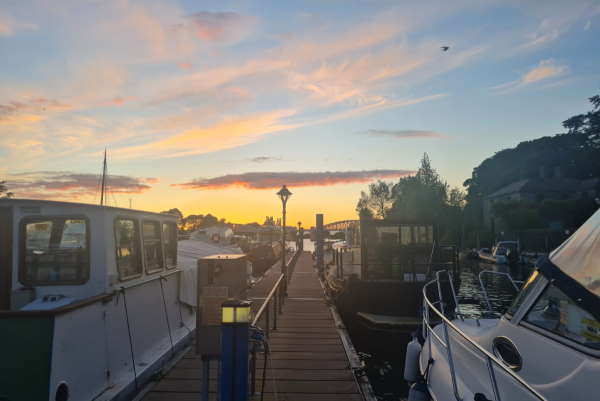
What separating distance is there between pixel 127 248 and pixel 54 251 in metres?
1.23

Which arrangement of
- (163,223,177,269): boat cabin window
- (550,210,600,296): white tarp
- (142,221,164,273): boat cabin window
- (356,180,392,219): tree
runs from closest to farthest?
(550,210,600,296): white tarp → (142,221,164,273): boat cabin window → (163,223,177,269): boat cabin window → (356,180,392,219): tree

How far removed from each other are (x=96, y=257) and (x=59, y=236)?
57cm

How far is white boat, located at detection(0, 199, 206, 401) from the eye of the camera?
183 inches

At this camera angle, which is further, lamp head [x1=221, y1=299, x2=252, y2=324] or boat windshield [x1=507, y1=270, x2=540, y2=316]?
lamp head [x1=221, y1=299, x2=252, y2=324]

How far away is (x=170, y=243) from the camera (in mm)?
9438

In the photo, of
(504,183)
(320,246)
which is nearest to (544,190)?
(504,183)

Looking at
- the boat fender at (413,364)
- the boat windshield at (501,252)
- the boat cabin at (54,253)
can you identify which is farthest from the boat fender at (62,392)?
the boat windshield at (501,252)

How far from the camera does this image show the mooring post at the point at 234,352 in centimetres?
456

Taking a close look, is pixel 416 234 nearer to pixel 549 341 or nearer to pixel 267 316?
pixel 267 316

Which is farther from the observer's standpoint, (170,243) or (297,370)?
(170,243)

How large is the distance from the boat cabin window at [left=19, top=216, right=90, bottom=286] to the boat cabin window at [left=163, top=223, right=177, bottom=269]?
2925 mm

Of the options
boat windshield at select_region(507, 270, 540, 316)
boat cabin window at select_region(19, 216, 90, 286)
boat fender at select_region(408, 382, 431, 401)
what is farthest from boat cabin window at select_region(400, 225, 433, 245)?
boat windshield at select_region(507, 270, 540, 316)

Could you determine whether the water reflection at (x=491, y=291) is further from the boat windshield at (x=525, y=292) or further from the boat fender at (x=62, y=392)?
the boat fender at (x=62, y=392)

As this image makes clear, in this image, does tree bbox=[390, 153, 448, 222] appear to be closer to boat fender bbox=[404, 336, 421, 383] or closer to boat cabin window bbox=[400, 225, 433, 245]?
boat cabin window bbox=[400, 225, 433, 245]
